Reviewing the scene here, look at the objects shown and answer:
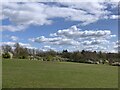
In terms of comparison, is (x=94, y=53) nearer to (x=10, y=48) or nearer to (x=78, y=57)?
(x=78, y=57)

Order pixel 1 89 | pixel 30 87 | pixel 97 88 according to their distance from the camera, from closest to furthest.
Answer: pixel 1 89, pixel 30 87, pixel 97 88

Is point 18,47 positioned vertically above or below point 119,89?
above

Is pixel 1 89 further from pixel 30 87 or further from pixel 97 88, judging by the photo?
pixel 97 88

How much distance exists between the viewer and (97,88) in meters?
12.2

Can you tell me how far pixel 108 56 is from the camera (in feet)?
188

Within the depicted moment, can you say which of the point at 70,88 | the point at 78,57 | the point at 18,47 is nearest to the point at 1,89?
the point at 70,88

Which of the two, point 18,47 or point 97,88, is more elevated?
point 18,47

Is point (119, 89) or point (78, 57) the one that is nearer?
point (119, 89)

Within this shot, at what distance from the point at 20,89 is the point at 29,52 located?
43.9 metres

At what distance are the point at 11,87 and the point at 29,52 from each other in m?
43.6

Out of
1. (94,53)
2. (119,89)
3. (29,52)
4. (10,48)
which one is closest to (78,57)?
(94,53)

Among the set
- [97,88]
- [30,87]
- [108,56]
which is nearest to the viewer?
[30,87]

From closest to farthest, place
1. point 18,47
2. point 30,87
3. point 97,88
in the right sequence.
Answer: point 30,87
point 97,88
point 18,47

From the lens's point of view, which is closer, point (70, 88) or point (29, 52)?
point (70, 88)
